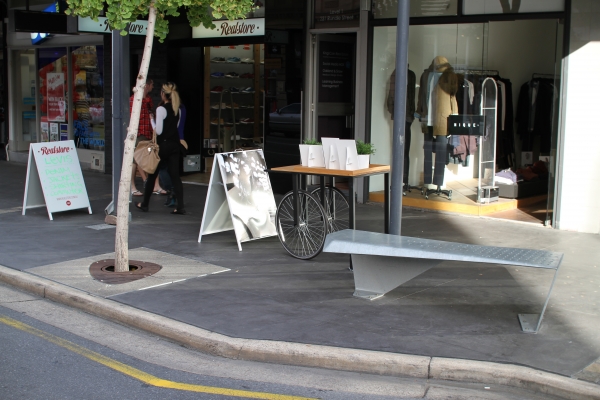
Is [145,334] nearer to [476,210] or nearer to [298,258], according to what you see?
[298,258]

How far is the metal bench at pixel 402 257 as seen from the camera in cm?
627

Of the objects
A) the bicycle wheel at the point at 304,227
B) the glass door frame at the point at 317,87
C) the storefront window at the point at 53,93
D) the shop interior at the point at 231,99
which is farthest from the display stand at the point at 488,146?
the storefront window at the point at 53,93

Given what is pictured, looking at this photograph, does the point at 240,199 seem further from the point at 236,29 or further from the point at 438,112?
the point at 236,29

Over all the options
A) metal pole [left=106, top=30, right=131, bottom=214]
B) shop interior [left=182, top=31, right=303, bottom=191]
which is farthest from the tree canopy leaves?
shop interior [left=182, top=31, right=303, bottom=191]

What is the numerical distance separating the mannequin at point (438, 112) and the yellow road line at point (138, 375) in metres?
7.40

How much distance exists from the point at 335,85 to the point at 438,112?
2.17m

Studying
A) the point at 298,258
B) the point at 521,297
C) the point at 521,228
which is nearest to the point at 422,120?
the point at 521,228

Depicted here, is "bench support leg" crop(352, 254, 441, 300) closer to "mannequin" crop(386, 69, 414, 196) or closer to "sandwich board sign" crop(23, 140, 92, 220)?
"mannequin" crop(386, 69, 414, 196)

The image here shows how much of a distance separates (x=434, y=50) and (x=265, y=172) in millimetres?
4021

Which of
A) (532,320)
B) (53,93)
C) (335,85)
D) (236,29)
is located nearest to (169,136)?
(335,85)

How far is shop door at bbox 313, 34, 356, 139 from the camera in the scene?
1295 cm

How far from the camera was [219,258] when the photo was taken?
28.4ft

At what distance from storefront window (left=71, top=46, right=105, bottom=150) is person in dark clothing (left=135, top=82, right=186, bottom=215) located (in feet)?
19.4

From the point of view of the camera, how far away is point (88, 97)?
55.8 feet
